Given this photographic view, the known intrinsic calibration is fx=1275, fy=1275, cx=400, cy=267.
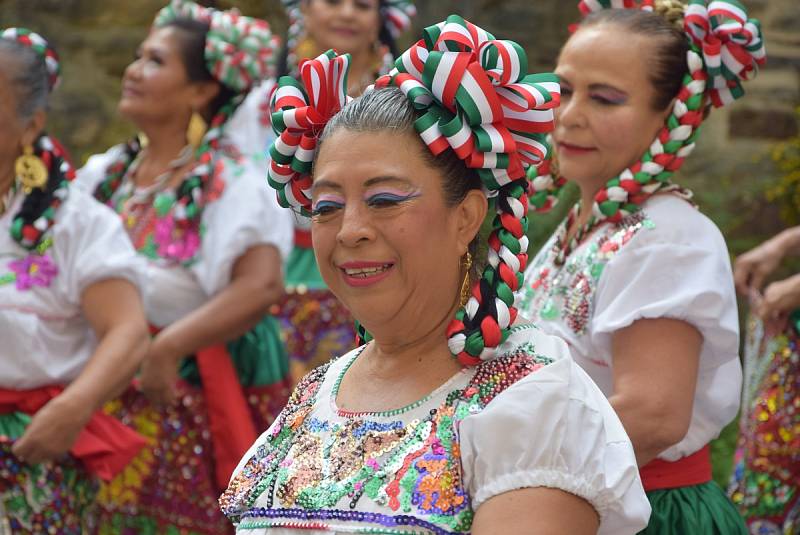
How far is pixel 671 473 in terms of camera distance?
2.84m

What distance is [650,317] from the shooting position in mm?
2666

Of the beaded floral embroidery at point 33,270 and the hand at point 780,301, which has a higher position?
the beaded floral embroidery at point 33,270

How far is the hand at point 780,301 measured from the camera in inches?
144

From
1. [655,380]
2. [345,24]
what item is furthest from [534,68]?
[655,380]

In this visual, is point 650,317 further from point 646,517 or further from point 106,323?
point 106,323

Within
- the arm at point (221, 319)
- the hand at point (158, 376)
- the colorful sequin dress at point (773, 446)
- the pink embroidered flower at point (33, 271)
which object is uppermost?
the pink embroidered flower at point (33, 271)

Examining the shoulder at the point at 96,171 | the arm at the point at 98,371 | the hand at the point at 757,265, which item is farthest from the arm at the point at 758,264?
the shoulder at the point at 96,171

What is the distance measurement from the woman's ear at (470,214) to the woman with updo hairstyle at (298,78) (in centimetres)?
309

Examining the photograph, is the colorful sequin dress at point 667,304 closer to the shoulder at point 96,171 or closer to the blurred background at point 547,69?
the blurred background at point 547,69

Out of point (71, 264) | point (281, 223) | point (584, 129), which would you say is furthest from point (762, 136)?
point (71, 264)

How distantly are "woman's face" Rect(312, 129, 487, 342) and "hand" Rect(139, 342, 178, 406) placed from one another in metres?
2.29

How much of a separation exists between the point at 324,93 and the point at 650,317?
2.99 ft

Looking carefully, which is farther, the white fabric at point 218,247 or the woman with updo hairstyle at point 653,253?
the white fabric at point 218,247

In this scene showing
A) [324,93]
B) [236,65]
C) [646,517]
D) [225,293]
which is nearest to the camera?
[646,517]
